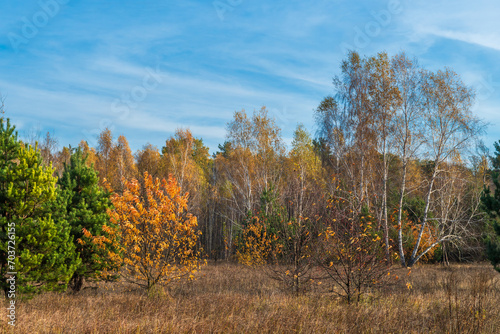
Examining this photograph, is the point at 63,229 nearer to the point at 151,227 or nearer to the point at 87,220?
the point at 87,220

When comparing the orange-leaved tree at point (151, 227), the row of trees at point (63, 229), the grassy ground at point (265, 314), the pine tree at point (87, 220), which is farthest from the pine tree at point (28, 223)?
the orange-leaved tree at point (151, 227)

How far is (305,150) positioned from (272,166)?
2616 millimetres

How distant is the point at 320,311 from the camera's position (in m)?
6.88

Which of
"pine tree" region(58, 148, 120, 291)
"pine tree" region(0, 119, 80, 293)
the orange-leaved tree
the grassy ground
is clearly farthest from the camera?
"pine tree" region(58, 148, 120, 291)

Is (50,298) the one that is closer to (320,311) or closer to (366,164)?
(320,311)

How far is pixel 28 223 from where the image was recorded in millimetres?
8422

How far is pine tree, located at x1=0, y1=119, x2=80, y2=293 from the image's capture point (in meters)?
8.20

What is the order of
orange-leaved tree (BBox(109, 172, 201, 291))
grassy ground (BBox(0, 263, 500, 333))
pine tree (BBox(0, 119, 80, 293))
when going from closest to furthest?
grassy ground (BBox(0, 263, 500, 333))
pine tree (BBox(0, 119, 80, 293))
orange-leaved tree (BBox(109, 172, 201, 291))

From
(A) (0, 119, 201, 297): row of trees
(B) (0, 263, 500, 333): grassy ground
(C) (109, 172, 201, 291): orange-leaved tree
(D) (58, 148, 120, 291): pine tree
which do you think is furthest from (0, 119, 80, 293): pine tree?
(C) (109, 172, 201, 291): orange-leaved tree

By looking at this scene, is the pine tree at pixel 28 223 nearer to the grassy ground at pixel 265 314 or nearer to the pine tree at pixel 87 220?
the grassy ground at pixel 265 314

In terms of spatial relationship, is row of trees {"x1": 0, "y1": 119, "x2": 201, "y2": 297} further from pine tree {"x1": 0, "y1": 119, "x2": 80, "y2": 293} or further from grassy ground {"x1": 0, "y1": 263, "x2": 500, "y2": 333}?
grassy ground {"x1": 0, "y1": 263, "x2": 500, "y2": 333}

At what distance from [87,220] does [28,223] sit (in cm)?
182

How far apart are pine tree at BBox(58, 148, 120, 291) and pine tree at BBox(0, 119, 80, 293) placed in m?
0.87

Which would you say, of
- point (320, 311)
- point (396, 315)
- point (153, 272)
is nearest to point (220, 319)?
point (320, 311)
